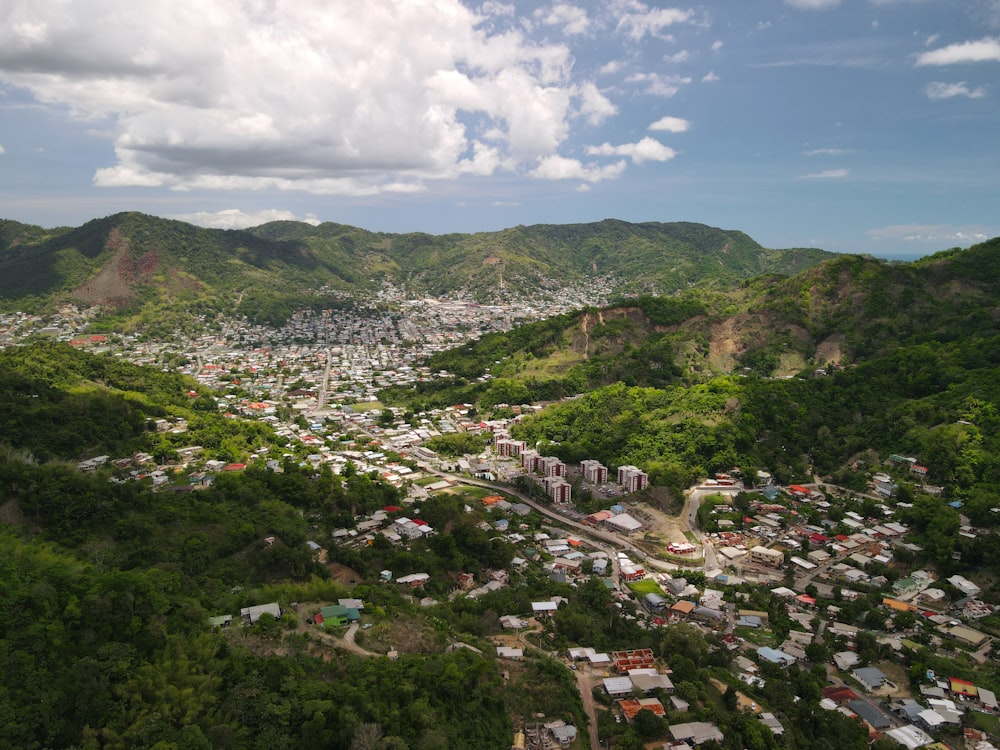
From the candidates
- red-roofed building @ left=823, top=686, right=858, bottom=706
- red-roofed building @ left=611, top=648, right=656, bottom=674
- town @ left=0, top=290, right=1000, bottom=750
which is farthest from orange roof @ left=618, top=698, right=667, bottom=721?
red-roofed building @ left=823, top=686, right=858, bottom=706

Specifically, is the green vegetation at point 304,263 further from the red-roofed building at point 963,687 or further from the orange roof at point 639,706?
the red-roofed building at point 963,687

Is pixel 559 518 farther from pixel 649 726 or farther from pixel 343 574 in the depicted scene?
pixel 649 726

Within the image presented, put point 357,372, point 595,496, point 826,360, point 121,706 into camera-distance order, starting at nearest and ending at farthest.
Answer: point 121,706
point 595,496
point 826,360
point 357,372

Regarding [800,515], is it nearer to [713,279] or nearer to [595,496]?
[595,496]

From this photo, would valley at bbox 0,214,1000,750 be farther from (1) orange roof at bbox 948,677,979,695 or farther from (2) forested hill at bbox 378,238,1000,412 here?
(2) forested hill at bbox 378,238,1000,412

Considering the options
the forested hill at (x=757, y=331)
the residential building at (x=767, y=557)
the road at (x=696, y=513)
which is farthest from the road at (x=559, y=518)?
the forested hill at (x=757, y=331)

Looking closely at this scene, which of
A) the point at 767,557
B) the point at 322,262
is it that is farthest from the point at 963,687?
the point at 322,262

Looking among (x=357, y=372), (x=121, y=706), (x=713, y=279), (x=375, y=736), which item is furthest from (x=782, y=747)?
(x=713, y=279)

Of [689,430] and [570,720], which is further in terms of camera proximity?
[689,430]
